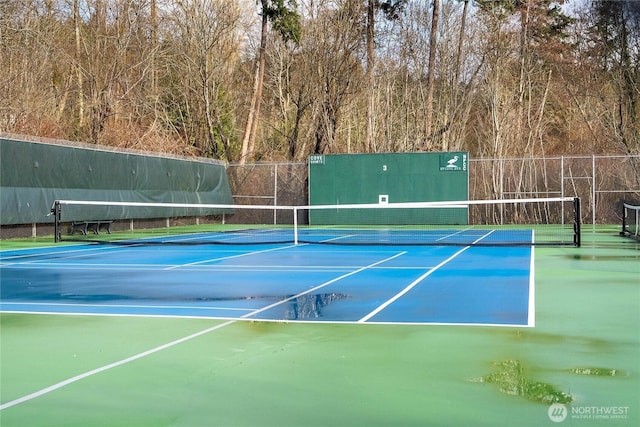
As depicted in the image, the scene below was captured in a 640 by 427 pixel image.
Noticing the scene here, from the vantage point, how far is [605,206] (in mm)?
27406

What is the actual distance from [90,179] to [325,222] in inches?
362

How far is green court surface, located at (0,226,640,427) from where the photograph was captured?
4.35 metres

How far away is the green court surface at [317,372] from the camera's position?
14.3 feet

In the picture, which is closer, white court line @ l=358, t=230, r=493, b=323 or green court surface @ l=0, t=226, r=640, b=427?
green court surface @ l=0, t=226, r=640, b=427

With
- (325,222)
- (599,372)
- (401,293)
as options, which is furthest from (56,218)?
(599,372)

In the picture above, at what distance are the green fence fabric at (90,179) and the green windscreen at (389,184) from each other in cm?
415

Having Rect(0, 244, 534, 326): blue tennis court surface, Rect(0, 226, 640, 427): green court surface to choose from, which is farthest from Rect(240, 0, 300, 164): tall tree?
Rect(0, 226, 640, 427): green court surface

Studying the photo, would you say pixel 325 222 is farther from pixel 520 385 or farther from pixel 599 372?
pixel 520 385

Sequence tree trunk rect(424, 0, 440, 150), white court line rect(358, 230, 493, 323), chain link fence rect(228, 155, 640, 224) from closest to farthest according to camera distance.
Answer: white court line rect(358, 230, 493, 323), chain link fence rect(228, 155, 640, 224), tree trunk rect(424, 0, 440, 150)

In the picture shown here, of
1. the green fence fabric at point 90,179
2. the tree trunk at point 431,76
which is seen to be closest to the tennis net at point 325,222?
the green fence fabric at point 90,179

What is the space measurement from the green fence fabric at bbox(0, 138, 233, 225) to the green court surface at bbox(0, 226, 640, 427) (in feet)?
41.6

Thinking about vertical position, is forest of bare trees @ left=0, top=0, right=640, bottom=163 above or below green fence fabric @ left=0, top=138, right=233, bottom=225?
above

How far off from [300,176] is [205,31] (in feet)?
24.0

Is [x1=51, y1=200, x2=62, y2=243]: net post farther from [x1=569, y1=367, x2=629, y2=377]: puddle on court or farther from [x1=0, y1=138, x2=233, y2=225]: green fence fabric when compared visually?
[x1=569, y1=367, x2=629, y2=377]: puddle on court
